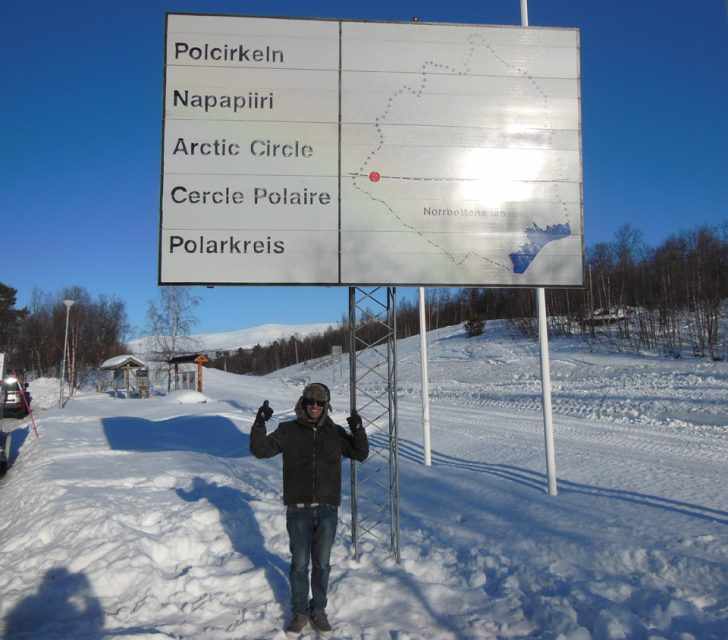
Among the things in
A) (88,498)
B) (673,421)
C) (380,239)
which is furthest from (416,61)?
(673,421)

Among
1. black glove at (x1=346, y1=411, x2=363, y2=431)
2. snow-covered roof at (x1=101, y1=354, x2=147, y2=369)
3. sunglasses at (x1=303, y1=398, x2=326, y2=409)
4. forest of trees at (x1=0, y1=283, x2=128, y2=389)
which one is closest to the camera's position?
sunglasses at (x1=303, y1=398, x2=326, y2=409)

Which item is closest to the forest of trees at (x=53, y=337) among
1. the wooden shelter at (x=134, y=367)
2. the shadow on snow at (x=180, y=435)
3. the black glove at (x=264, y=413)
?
the wooden shelter at (x=134, y=367)

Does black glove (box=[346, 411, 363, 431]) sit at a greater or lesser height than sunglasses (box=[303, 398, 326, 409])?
lesser

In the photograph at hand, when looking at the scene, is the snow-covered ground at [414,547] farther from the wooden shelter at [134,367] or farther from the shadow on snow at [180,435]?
the wooden shelter at [134,367]

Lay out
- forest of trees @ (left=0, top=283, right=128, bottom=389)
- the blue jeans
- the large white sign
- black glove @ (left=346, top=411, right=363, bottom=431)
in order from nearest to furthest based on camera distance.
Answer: the blue jeans → black glove @ (left=346, top=411, right=363, bottom=431) → the large white sign → forest of trees @ (left=0, top=283, right=128, bottom=389)

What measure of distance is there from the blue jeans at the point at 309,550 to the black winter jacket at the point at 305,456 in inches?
4.4

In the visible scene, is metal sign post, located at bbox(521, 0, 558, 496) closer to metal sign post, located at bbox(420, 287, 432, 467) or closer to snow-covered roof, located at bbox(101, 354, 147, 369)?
metal sign post, located at bbox(420, 287, 432, 467)

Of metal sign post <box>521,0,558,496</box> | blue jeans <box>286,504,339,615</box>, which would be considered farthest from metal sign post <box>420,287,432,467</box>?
blue jeans <box>286,504,339,615</box>

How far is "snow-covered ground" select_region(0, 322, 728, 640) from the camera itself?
4602mm

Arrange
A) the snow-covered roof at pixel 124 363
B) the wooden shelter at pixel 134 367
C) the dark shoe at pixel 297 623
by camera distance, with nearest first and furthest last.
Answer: the dark shoe at pixel 297 623 → the wooden shelter at pixel 134 367 → the snow-covered roof at pixel 124 363

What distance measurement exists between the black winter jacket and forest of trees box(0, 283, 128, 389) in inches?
2148

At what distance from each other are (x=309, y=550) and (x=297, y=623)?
1.65 ft

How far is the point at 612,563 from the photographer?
543cm

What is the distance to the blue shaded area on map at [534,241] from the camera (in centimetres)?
684
